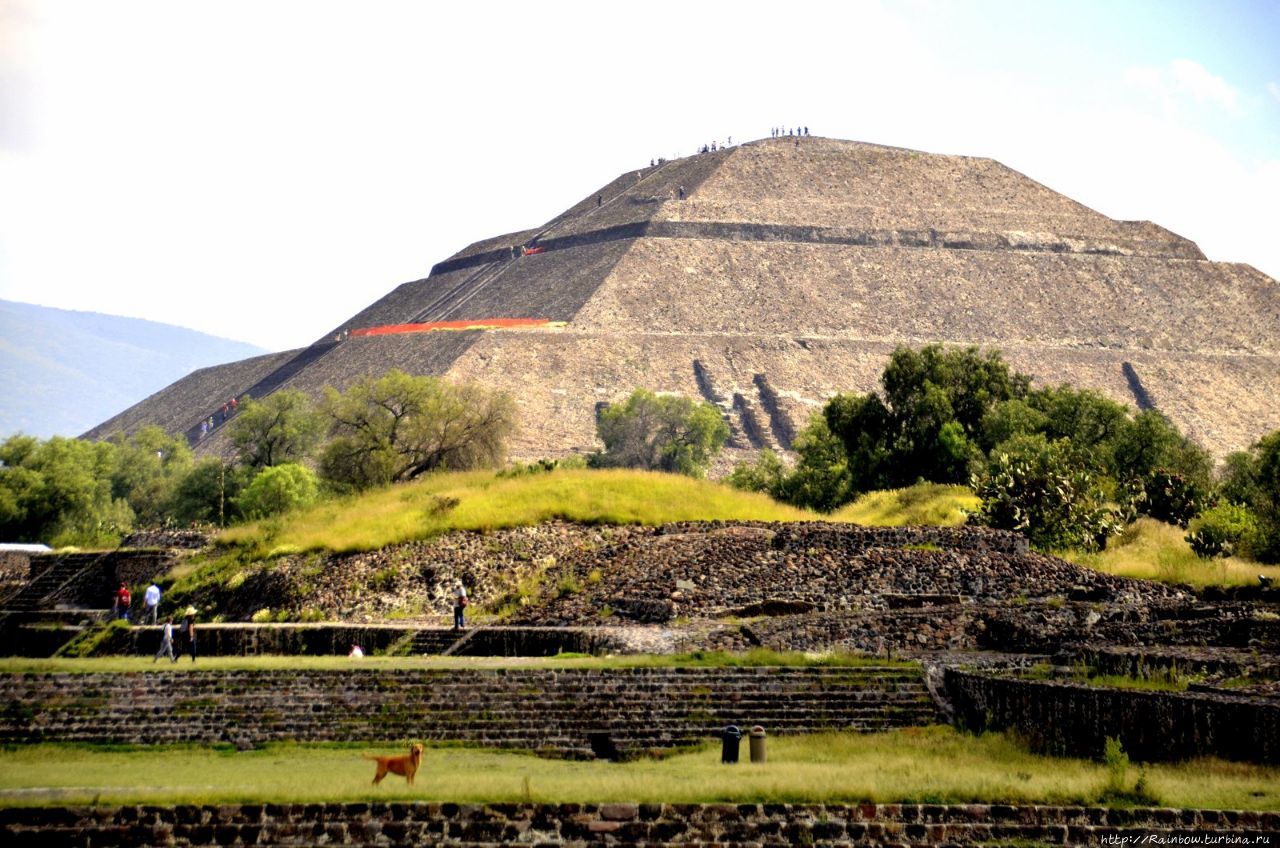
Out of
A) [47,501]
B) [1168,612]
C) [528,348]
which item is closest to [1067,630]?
[1168,612]

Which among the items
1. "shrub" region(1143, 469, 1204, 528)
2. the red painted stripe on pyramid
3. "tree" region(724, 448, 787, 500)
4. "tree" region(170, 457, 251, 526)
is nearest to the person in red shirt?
"tree" region(170, 457, 251, 526)

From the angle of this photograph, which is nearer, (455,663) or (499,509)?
(455,663)

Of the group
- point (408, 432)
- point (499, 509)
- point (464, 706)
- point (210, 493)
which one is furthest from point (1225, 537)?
point (210, 493)

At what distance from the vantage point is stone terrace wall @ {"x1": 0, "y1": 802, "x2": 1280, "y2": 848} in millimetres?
16625

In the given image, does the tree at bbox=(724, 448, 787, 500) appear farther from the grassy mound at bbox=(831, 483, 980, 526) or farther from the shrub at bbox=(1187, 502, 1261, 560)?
the shrub at bbox=(1187, 502, 1261, 560)

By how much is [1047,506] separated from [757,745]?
22379 millimetres

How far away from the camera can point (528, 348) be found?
3765 inches

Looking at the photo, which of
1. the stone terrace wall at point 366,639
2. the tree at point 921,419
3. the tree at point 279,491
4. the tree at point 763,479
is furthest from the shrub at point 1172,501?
the tree at point 279,491

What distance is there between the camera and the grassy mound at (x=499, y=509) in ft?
132

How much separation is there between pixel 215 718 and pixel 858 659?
8956 mm

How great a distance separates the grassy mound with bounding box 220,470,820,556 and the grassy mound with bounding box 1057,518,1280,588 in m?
6.63

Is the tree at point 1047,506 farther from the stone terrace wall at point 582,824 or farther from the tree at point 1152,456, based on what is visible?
the stone terrace wall at point 582,824

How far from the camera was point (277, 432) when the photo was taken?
239ft

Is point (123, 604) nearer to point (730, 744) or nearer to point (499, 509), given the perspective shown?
point (499, 509)
